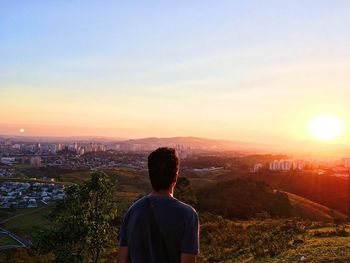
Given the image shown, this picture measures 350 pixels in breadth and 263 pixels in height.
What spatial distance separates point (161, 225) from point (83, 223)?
12.4 meters

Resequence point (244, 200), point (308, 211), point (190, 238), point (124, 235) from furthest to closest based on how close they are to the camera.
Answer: point (244, 200), point (308, 211), point (124, 235), point (190, 238)

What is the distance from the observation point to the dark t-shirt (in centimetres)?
295

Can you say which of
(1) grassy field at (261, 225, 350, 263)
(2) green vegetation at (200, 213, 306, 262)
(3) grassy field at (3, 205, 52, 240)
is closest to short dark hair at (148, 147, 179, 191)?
(1) grassy field at (261, 225, 350, 263)

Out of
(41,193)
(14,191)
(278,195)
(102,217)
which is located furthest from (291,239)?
(14,191)

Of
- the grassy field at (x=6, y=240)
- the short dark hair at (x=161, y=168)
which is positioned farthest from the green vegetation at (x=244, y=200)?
the short dark hair at (x=161, y=168)

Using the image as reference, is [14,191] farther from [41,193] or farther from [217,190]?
Answer: [217,190]

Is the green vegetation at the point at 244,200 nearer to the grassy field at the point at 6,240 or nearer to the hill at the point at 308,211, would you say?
the hill at the point at 308,211

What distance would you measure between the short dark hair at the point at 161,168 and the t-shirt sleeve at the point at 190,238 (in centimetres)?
33

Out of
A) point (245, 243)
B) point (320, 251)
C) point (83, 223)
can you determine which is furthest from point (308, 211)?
point (83, 223)

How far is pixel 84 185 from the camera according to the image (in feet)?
50.1

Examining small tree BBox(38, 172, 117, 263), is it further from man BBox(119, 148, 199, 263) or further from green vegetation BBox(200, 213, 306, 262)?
man BBox(119, 148, 199, 263)

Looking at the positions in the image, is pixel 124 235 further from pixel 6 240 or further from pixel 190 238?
pixel 6 240

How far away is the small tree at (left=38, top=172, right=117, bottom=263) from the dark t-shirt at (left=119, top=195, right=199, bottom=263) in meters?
12.2

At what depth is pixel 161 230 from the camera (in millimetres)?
2986
